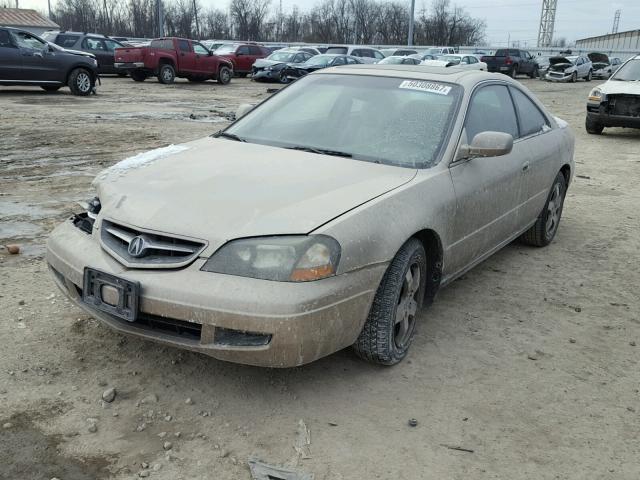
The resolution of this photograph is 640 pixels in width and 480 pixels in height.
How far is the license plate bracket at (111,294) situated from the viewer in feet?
9.26

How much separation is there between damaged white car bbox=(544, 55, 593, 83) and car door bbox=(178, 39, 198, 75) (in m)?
21.1

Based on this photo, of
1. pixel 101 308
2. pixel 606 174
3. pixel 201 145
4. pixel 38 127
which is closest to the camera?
pixel 101 308

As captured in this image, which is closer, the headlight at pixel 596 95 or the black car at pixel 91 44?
the headlight at pixel 596 95

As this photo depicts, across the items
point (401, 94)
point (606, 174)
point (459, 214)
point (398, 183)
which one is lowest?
point (606, 174)

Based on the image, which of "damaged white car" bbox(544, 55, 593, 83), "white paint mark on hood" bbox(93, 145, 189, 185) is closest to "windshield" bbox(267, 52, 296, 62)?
"damaged white car" bbox(544, 55, 593, 83)

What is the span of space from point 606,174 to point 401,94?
6.23 meters

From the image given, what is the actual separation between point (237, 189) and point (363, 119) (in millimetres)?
1173

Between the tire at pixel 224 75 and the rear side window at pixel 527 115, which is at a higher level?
the rear side window at pixel 527 115

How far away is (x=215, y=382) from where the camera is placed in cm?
320

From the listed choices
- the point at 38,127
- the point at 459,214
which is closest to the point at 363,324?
the point at 459,214

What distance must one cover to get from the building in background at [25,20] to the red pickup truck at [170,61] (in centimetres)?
4081

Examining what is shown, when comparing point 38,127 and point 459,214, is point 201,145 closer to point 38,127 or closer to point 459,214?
point 459,214

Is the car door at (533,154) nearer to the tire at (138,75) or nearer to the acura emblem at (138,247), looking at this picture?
the acura emblem at (138,247)

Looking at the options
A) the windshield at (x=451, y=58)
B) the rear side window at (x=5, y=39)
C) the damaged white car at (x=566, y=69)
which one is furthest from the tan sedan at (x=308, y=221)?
the damaged white car at (x=566, y=69)
